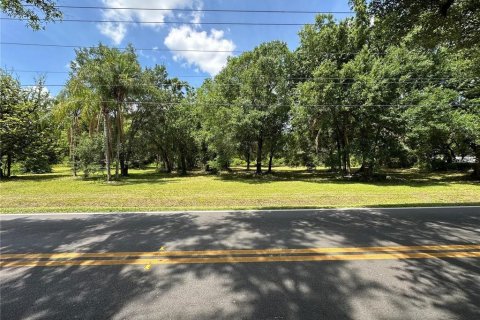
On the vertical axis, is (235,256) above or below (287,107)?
below

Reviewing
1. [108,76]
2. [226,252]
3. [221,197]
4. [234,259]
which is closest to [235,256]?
[234,259]

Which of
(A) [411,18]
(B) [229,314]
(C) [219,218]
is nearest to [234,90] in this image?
(A) [411,18]

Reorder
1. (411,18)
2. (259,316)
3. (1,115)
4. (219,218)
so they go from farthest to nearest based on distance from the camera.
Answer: (1,115) < (411,18) < (219,218) < (259,316)

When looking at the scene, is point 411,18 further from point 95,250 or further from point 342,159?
point 342,159

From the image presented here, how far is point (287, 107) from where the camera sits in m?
22.2

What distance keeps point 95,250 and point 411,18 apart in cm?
1028

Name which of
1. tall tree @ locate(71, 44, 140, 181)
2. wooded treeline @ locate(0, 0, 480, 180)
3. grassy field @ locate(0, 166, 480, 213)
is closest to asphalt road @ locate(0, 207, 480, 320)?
grassy field @ locate(0, 166, 480, 213)

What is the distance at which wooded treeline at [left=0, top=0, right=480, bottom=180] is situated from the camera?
17.6 meters

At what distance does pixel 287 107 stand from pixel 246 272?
65.6 feet

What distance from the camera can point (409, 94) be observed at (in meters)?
17.7

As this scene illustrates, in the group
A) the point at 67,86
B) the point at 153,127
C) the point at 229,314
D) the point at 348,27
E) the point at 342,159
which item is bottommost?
the point at 229,314

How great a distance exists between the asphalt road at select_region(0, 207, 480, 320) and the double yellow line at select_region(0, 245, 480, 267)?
3cm

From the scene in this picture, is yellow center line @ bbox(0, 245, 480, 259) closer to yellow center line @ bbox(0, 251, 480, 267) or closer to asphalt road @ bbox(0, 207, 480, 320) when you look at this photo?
asphalt road @ bbox(0, 207, 480, 320)

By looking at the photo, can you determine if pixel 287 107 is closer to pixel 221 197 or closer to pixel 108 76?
pixel 221 197
